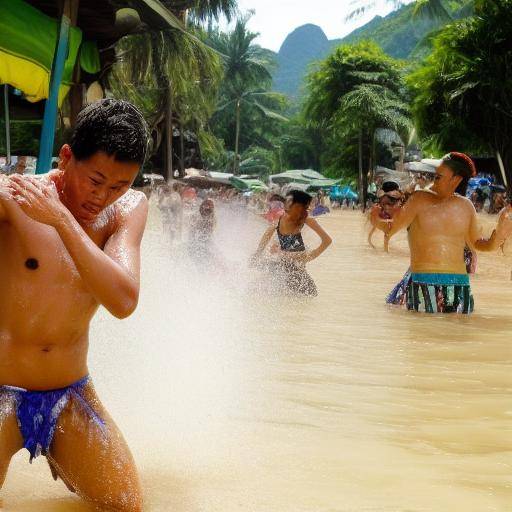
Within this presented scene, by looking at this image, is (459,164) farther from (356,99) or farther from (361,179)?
(361,179)

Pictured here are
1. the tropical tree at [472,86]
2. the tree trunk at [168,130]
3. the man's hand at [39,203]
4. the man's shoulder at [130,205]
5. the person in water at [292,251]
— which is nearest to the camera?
the man's hand at [39,203]

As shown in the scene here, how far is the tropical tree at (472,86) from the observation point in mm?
26500

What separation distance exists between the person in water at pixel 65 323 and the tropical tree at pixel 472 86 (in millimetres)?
25517

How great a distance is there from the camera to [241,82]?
65562 millimetres

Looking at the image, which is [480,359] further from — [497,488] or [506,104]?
[506,104]

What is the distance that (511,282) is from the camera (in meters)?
11.9

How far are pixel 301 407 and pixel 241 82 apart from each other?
62699 millimetres

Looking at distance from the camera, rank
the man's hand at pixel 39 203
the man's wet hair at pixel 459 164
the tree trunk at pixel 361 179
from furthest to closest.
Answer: the tree trunk at pixel 361 179 → the man's wet hair at pixel 459 164 → the man's hand at pixel 39 203

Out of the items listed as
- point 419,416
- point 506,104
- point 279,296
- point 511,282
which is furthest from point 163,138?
point 419,416

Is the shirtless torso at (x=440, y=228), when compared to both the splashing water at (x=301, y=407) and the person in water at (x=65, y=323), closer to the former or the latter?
the splashing water at (x=301, y=407)

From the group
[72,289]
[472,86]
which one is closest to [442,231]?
[72,289]

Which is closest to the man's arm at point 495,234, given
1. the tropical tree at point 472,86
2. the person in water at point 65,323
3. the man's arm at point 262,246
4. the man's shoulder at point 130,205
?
the man's arm at point 262,246

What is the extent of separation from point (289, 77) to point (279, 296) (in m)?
195

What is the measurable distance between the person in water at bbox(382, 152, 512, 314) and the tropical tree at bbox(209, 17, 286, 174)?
5451cm
